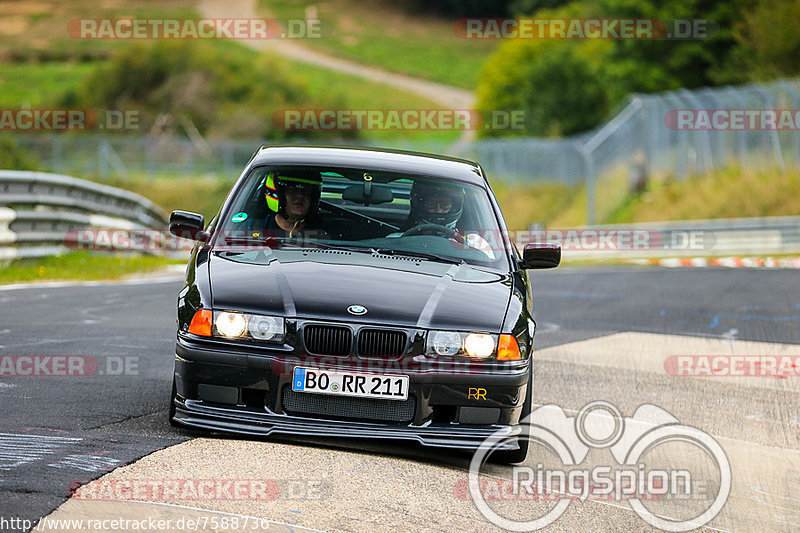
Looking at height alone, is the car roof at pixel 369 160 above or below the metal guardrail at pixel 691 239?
below

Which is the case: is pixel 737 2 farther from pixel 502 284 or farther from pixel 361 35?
pixel 361 35

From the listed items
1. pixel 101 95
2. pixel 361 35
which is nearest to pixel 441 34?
pixel 361 35

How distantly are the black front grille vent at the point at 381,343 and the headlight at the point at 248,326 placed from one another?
391mm

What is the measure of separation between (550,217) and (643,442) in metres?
38.1

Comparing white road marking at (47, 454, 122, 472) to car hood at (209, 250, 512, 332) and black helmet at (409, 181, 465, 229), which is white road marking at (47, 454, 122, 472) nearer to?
car hood at (209, 250, 512, 332)

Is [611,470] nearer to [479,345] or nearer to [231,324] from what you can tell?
[479,345]

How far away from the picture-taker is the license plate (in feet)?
19.4

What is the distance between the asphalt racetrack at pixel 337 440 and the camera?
5043 mm

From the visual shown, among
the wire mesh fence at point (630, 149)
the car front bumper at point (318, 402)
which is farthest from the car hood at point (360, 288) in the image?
the wire mesh fence at point (630, 149)

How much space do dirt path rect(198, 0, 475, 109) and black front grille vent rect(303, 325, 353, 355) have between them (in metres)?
97.8

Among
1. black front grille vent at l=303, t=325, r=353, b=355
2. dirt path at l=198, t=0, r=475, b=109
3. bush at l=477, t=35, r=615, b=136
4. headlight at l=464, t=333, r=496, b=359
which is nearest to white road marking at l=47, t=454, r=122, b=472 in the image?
black front grille vent at l=303, t=325, r=353, b=355

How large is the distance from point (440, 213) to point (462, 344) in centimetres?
147

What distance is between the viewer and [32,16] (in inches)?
4729

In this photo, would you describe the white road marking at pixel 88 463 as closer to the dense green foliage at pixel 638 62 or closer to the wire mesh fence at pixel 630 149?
the wire mesh fence at pixel 630 149
